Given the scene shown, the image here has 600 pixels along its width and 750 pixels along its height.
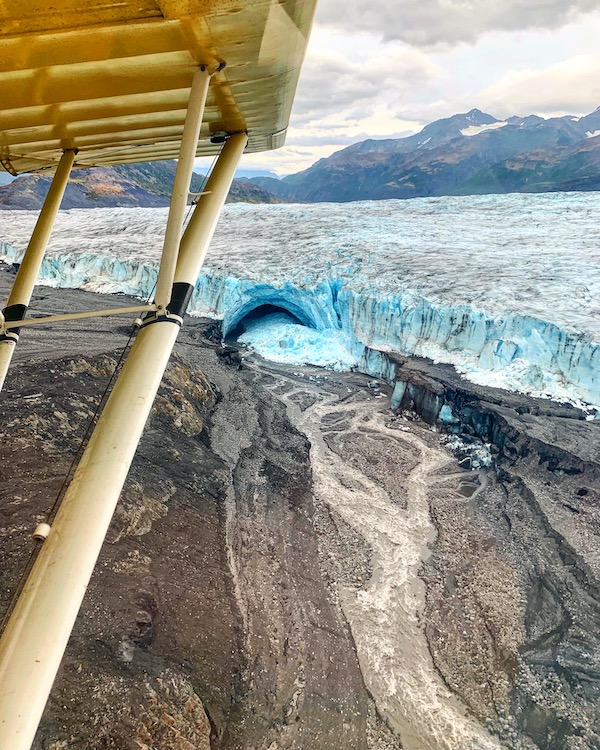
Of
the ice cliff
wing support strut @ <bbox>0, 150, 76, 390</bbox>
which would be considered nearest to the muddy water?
the ice cliff

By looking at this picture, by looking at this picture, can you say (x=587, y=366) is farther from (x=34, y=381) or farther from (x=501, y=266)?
(x=34, y=381)

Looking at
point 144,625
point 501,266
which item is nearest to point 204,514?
point 144,625

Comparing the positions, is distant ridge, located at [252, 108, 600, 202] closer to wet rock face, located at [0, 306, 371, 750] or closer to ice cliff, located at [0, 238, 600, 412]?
ice cliff, located at [0, 238, 600, 412]

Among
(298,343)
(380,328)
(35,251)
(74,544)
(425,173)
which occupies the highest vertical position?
(425,173)

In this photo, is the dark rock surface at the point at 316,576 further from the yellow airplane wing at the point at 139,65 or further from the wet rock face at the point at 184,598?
the yellow airplane wing at the point at 139,65

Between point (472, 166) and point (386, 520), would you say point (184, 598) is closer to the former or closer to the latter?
point (386, 520)

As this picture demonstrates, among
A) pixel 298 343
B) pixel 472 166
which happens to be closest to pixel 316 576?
pixel 298 343

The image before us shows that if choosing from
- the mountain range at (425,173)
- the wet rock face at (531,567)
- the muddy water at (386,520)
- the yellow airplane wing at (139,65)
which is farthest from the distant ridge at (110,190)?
the yellow airplane wing at (139,65)
